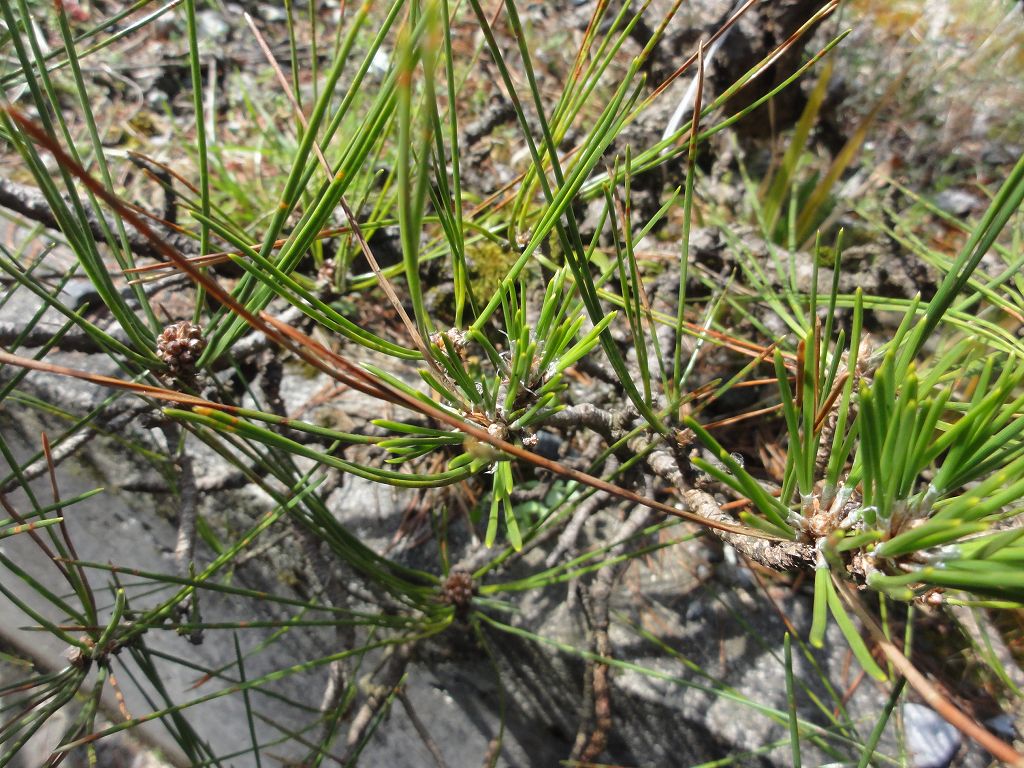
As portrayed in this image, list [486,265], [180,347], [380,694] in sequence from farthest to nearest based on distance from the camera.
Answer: [486,265] < [380,694] < [180,347]

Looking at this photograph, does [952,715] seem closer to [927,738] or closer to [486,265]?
[927,738]

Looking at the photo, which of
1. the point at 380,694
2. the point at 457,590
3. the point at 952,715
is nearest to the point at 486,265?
the point at 457,590

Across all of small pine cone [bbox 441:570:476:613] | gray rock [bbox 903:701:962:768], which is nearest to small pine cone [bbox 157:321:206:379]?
small pine cone [bbox 441:570:476:613]

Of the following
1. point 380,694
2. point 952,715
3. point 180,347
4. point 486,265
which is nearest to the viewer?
point 952,715

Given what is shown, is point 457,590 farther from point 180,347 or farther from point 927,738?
point 927,738

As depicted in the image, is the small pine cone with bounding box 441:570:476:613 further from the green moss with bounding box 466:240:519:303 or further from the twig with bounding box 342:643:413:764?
the green moss with bounding box 466:240:519:303

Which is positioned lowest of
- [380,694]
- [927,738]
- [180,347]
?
[927,738]

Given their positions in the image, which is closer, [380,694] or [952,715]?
[952,715]

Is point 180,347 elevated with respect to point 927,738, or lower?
elevated
